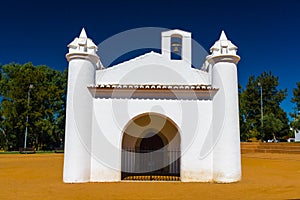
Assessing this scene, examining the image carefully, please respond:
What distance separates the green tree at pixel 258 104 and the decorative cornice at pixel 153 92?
31.1 metres

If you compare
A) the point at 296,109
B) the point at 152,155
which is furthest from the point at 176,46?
the point at 296,109

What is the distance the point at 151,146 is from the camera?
49.1 feet

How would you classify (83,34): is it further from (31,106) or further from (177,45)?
(31,106)

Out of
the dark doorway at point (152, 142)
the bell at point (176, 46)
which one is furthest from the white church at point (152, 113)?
the dark doorway at point (152, 142)

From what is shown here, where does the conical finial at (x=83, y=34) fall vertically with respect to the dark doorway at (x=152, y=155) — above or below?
above

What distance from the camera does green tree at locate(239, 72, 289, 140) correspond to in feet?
135

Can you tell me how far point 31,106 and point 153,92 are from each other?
28.7 meters

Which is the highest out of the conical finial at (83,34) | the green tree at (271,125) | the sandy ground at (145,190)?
the conical finial at (83,34)

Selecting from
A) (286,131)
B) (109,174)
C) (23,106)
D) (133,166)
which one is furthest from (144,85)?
(286,131)

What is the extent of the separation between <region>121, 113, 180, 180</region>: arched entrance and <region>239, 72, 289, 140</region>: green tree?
92.9 feet

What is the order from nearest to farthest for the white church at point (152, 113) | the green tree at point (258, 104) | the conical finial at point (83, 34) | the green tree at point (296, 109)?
the white church at point (152, 113)
the conical finial at point (83, 34)
the green tree at point (296, 109)
the green tree at point (258, 104)

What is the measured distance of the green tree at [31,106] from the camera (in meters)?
36.0

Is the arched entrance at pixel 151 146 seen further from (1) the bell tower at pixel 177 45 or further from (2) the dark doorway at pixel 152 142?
(1) the bell tower at pixel 177 45

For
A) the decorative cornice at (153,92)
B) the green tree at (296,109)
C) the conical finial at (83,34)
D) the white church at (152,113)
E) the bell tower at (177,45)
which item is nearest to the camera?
the white church at (152,113)
